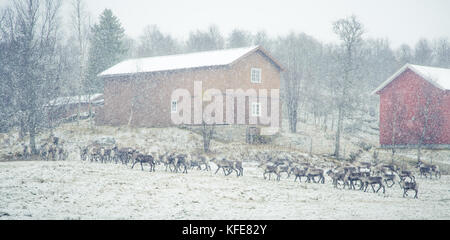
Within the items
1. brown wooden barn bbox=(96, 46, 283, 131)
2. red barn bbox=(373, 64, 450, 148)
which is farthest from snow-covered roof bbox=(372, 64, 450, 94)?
brown wooden barn bbox=(96, 46, 283, 131)

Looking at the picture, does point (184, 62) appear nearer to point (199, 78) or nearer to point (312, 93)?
point (199, 78)

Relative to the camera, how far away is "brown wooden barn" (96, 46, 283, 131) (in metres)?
35.7

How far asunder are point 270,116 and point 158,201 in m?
25.6

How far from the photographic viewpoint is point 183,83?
37.1 m

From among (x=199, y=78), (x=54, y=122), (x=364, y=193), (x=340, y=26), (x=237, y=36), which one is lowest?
(x=364, y=193)

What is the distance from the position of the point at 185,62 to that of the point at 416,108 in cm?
2023

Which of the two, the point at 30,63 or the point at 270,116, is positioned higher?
Result: the point at 30,63

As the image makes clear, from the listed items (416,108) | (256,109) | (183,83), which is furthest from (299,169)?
(416,108)

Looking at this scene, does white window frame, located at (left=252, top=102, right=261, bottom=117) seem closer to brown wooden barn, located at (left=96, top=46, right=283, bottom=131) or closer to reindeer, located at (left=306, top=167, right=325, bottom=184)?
brown wooden barn, located at (left=96, top=46, right=283, bottom=131)

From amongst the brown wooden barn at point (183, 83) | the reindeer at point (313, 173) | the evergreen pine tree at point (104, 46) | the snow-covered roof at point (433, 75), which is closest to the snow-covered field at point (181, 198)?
the reindeer at point (313, 173)

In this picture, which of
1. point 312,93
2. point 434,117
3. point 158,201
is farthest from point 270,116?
point 312,93

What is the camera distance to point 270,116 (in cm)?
3728

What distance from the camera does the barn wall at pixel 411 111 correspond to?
33188 millimetres

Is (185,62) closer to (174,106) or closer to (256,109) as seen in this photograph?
(174,106)
